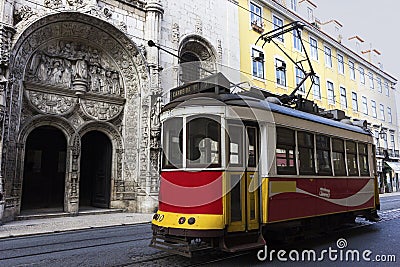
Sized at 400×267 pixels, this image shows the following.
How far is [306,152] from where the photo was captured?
22.9 feet

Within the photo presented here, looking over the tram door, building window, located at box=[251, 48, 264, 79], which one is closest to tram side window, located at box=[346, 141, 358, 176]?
the tram door

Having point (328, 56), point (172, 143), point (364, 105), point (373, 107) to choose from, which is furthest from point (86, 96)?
point (373, 107)

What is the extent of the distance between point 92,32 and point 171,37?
4059mm

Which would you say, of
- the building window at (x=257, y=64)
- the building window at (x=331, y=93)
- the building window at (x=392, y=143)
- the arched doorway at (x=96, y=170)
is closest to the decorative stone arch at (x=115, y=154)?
the arched doorway at (x=96, y=170)

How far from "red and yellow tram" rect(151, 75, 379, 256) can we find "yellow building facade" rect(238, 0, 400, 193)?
11.1m

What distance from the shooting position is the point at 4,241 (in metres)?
8.20

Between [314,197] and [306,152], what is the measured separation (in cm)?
100

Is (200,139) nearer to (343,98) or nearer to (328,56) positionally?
(328,56)

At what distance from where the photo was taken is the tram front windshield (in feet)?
18.7

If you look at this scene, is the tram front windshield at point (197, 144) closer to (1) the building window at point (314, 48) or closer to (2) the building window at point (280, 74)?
(2) the building window at point (280, 74)

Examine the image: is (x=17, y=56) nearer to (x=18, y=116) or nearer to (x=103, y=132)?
(x=18, y=116)

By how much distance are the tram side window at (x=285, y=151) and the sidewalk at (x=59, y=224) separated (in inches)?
268

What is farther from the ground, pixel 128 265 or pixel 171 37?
pixel 171 37

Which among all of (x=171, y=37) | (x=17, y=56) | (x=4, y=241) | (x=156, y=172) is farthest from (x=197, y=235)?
(x=171, y=37)
